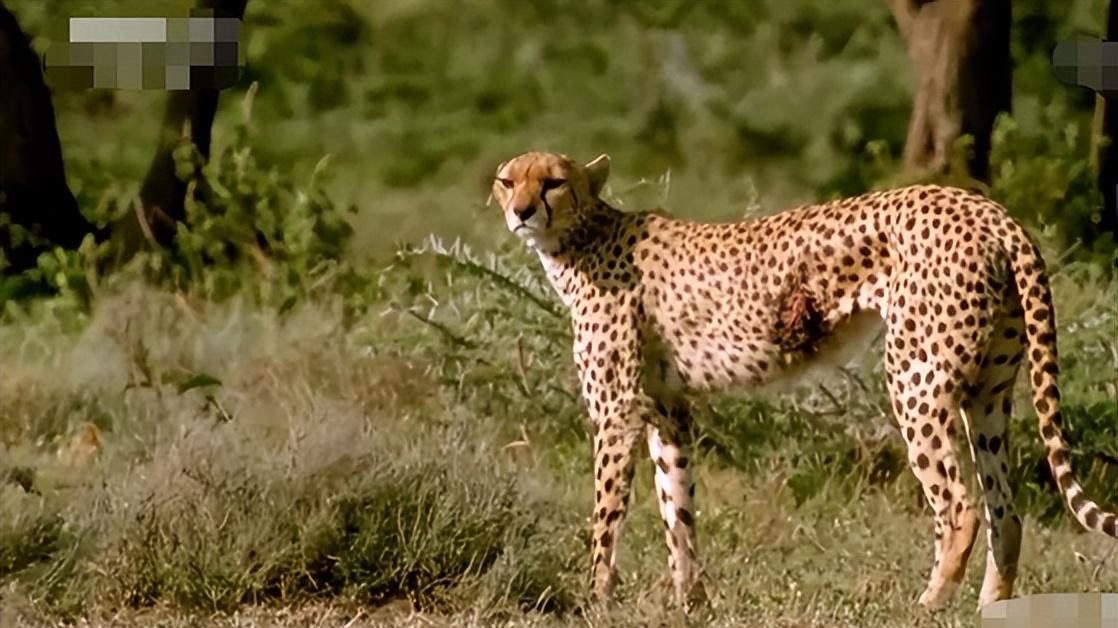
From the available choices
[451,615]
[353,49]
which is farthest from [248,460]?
[353,49]

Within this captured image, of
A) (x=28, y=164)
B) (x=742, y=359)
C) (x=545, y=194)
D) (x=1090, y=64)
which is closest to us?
(x=742, y=359)

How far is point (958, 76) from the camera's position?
23.3ft

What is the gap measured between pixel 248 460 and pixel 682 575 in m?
1.14

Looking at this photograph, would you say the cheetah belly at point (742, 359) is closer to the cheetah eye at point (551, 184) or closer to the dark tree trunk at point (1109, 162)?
the cheetah eye at point (551, 184)

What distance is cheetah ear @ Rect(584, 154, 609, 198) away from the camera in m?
5.35

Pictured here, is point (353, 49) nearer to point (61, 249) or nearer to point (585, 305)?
point (61, 249)

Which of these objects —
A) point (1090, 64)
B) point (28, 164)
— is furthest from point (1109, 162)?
point (28, 164)

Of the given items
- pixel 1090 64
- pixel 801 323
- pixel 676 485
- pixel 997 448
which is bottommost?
pixel 676 485

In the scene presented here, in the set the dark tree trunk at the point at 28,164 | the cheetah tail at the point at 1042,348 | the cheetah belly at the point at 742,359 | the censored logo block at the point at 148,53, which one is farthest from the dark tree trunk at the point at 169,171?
the cheetah tail at the point at 1042,348

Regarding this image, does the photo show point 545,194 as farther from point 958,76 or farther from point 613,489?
point 958,76

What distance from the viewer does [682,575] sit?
5.25 metres

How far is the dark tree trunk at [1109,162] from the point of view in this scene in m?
7.03

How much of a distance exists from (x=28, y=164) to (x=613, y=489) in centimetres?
299

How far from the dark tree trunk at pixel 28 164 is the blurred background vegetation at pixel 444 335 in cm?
5
